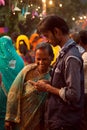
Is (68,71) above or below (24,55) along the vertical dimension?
above

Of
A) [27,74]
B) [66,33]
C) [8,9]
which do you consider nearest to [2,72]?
[27,74]

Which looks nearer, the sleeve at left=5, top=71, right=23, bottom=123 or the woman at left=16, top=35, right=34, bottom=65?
the sleeve at left=5, top=71, right=23, bottom=123

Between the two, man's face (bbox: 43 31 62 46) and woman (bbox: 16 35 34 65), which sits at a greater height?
man's face (bbox: 43 31 62 46)

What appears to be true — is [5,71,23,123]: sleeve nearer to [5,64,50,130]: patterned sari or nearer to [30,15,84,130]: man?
[5,64,50,130]: patterned sari

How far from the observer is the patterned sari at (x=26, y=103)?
13.3 feet

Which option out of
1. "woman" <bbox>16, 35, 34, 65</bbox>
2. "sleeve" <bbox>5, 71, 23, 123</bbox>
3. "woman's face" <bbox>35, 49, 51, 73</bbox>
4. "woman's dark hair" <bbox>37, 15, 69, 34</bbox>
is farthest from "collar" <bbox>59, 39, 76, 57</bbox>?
"woman" <bbox>16, 35, 34, 65</bbox>

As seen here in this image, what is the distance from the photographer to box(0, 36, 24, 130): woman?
5543 millimetres

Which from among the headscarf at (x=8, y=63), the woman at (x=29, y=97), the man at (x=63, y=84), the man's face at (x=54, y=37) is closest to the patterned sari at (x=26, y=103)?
the woman at (x=29, y=97)

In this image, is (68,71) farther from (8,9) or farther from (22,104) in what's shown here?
(8,9)

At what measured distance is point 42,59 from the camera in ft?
13.3

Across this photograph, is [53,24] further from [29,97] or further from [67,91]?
[29,97]

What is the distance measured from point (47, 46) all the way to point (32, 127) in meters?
0.90

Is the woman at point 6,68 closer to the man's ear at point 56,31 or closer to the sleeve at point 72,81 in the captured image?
the man's ear at point 56,31

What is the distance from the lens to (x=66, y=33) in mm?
3543
